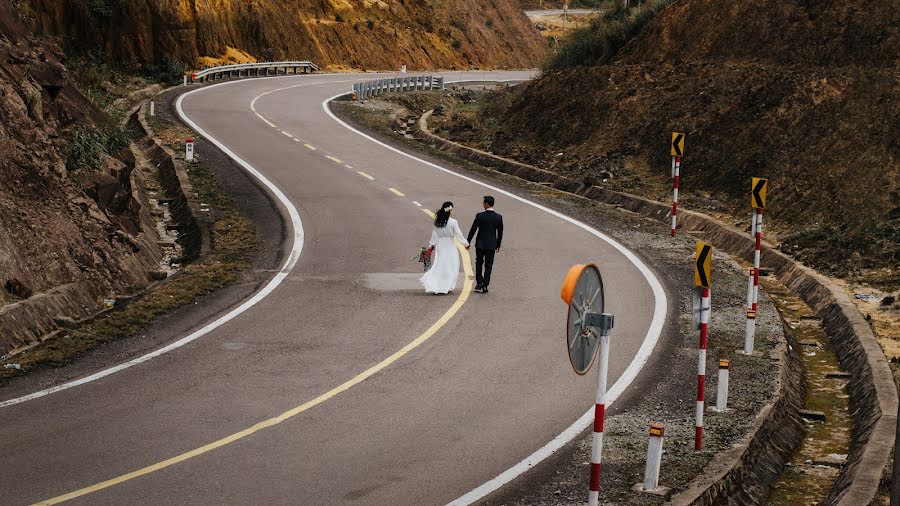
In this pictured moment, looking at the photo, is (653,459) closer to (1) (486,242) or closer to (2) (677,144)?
(1) (486,242)

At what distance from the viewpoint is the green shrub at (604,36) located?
1496 inches

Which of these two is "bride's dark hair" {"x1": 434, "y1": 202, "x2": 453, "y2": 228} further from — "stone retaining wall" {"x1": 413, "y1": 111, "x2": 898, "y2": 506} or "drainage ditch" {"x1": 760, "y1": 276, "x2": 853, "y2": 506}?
"stone retaining wall" {"x1": 413, "y1": 111, "x2": 898, "y2": 506}

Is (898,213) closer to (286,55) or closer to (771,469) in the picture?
(771,469)

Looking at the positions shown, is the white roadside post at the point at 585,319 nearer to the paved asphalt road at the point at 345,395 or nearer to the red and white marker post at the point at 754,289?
the paved asphalt road at the point at 345,395

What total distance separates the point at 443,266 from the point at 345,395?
5.70 m

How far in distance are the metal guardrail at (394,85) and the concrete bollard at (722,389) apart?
37466mm

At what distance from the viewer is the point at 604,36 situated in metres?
38.5

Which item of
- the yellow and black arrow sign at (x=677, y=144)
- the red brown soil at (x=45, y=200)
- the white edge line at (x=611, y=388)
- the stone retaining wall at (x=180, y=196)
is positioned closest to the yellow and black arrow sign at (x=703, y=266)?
the white edge line at (x=611, y=388)

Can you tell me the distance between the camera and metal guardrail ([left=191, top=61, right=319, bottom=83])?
53.2 metres

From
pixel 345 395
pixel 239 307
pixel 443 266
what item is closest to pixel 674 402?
pixel 345 395

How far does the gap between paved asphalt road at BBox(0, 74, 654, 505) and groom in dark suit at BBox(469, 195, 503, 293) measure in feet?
1.02

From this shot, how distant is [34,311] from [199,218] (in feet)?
29.3

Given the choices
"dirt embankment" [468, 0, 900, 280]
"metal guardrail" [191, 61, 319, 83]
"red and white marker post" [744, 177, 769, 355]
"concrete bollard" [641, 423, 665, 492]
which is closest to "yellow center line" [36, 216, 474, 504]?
"concrete bollard" [641, 423, 665, 492]

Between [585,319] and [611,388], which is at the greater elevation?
[585,319]
